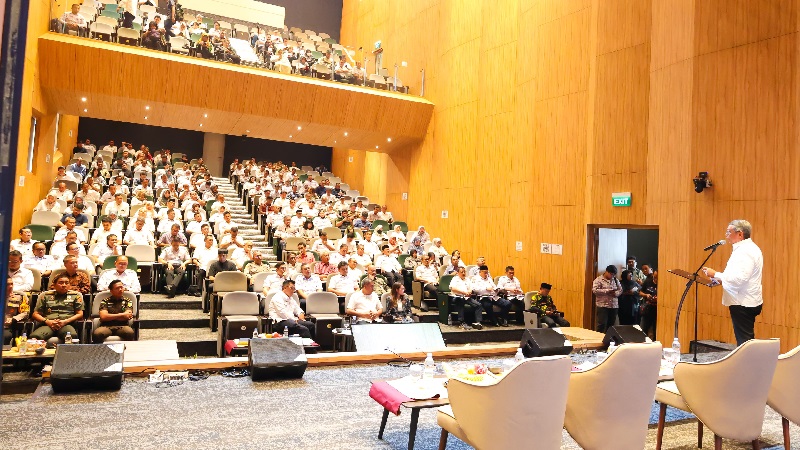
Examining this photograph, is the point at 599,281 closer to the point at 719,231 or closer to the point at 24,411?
the point at 719,231

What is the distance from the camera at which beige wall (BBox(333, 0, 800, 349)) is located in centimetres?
568

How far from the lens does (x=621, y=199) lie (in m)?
7.35

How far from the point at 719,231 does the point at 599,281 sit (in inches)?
68.6

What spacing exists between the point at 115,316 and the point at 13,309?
2.80ft

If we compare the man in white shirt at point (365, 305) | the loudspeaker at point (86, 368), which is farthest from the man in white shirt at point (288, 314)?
the loudspeaker at point (86, 368)

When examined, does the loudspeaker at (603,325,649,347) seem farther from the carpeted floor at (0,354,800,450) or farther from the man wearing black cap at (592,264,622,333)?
the man wearing black cap at (592,264,622,333)

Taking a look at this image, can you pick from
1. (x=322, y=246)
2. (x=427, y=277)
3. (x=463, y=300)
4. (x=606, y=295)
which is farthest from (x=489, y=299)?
(x=322, y=246)

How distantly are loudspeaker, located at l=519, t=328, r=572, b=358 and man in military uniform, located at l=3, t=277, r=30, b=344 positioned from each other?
167 inches

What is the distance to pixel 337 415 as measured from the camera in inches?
134

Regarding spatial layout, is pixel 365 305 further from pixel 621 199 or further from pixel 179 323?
pixel 621 199

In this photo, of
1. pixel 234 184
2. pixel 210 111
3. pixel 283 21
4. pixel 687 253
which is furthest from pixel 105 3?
pixel 687 253

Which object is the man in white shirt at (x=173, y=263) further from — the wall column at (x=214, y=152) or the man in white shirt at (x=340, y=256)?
the wall column at (x=214, y=152)

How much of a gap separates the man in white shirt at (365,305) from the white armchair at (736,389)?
398 cm

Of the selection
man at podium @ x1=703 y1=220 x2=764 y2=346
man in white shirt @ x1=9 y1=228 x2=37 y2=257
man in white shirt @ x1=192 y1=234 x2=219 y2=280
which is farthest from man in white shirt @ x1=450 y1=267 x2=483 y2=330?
man in white shirt @ x1=9 y1=228 x2=37 y2=257
